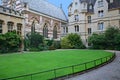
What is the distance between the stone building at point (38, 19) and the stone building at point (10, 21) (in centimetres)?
267

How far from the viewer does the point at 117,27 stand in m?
38.8

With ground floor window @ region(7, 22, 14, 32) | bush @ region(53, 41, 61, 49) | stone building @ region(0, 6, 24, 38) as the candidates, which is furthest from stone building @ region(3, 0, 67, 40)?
ground floor window @ region(7, 22, 14, 32)

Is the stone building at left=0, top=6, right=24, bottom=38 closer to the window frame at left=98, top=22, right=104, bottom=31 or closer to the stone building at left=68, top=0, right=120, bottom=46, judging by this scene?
the stone building at left=68, top=0, right=120, bottom=46

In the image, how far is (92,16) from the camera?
44.8 metres

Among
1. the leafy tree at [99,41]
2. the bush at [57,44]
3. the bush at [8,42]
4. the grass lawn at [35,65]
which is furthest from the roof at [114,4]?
the grass lawn at [35,65]

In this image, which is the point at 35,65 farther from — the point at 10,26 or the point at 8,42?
the point at 10,26

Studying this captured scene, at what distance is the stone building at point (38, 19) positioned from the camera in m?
38.0

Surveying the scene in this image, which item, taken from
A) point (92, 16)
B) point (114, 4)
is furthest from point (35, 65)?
point (92, 16)

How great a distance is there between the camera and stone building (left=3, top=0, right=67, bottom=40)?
38.0 metres

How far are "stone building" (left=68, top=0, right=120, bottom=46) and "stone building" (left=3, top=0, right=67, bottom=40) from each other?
432 cm

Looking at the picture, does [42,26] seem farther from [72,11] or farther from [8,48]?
[8,48]

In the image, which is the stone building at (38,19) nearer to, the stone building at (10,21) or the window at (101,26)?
the stone building at (10,21)

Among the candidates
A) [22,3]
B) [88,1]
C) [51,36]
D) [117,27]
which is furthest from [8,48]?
[88,1]

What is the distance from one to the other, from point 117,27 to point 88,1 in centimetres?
1384
